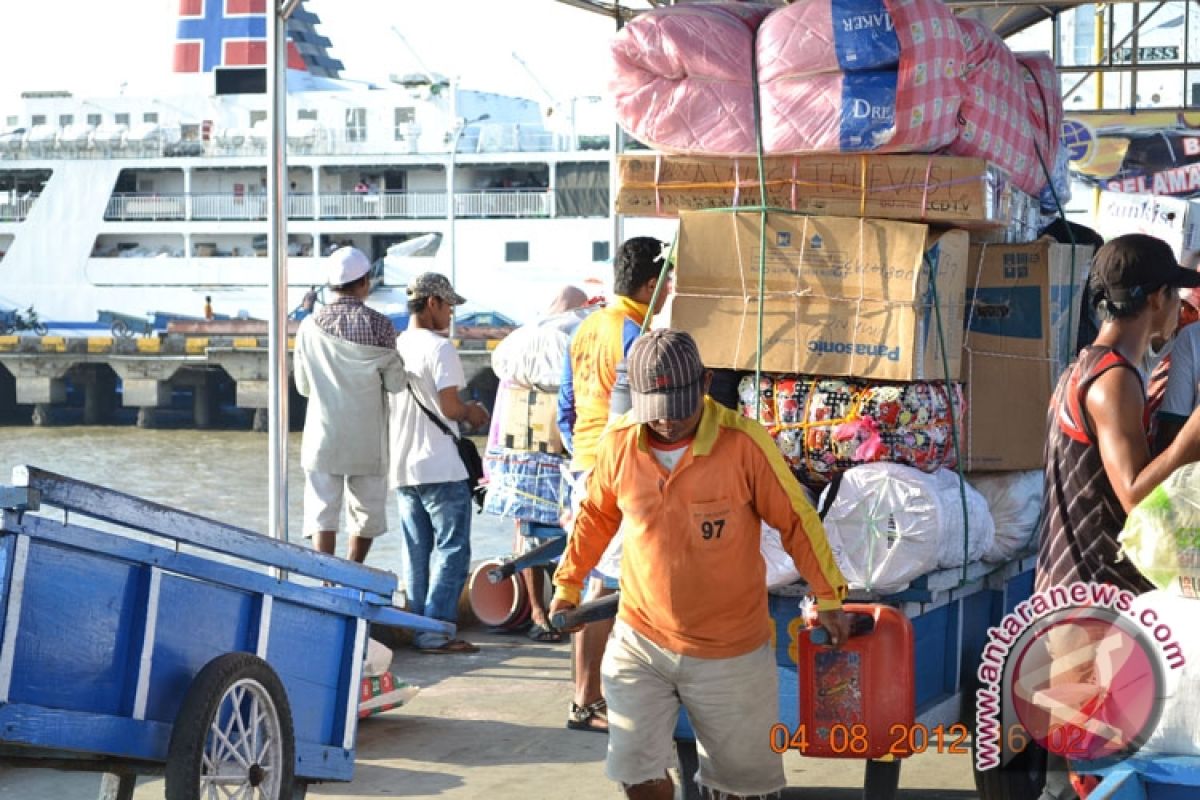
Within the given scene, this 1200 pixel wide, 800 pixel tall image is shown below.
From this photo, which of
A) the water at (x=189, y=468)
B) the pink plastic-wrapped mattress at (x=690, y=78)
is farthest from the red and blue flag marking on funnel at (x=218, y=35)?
the pink plastic-wrapped mattress at (x=690, y=78)

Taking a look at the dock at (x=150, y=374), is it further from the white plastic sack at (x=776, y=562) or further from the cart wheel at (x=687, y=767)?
the white plastic sack at (x=776, y=562)

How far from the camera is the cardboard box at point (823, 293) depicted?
5.17 metres

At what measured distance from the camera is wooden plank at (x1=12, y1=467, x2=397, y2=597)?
150 inches

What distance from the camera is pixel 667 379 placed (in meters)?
4.12

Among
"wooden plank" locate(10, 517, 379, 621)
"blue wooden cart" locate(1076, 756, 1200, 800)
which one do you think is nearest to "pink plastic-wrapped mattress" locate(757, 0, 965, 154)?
"wooden plank" locate(10, 517, 379, 621)

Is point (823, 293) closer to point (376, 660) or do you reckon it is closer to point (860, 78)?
point (860, 78)

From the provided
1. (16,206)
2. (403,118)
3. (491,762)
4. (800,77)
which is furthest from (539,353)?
(16,206)

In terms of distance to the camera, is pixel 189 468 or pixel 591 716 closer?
pixel 591 716

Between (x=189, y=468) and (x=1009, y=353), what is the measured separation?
31.7 m

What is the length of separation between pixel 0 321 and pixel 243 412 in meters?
10.4

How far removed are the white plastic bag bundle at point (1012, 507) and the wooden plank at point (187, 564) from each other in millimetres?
2128

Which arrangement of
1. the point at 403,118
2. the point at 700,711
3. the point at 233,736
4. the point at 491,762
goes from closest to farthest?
the point at 700,711, the point at 233,736, the point at 491,762, the point at 403,118

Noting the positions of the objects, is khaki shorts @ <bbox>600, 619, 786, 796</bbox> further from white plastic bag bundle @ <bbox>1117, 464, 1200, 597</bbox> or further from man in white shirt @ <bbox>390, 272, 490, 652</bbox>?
man in white shirt @ <bbox>390, 272, 490, 652</bbox>

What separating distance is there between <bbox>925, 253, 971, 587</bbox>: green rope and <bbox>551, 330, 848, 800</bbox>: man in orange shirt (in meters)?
0.96
